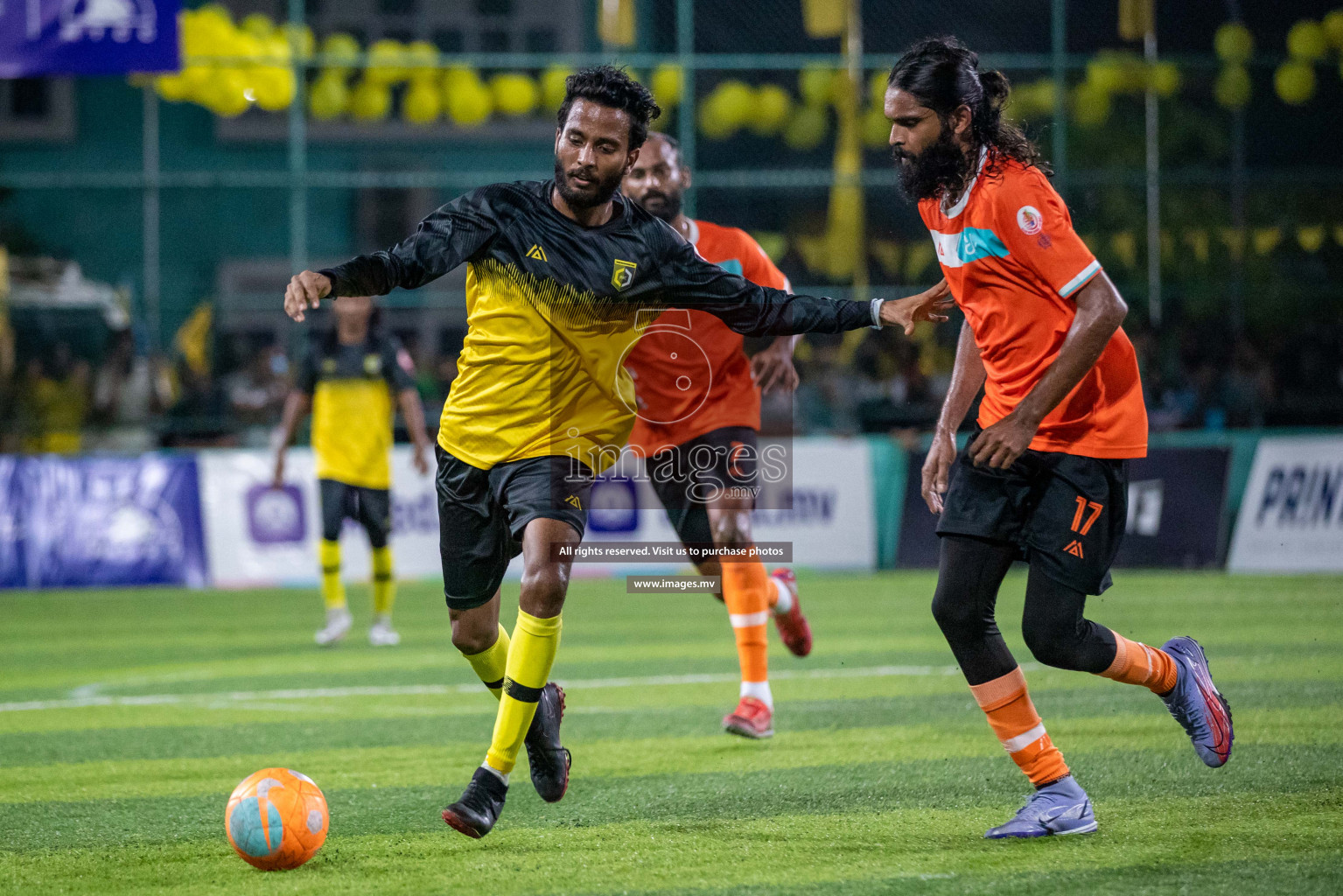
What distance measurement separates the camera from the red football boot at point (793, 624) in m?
7.93

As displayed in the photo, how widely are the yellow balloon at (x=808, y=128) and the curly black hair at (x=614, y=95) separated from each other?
13643 mm

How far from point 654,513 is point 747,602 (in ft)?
26.0

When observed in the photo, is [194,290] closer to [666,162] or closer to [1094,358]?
[666,162]

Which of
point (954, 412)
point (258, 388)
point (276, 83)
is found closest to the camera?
point (954, 412)

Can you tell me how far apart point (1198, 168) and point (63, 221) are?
46.0ft

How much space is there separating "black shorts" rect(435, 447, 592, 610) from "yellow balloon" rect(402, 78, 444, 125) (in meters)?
13.9

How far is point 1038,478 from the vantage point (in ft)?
15.6

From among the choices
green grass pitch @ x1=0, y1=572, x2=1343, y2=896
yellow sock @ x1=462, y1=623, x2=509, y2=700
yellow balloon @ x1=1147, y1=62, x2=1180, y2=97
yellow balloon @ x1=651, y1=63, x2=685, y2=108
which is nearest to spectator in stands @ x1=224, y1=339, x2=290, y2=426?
yellow balloon @ x1=651, y1=63, x2=685, y2=108

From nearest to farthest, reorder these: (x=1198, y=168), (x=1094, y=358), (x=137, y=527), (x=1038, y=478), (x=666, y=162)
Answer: (x=1094, y=358), (x=1038, y=478), (x=666, y=162), (x=137, y=527), (x=1198, y=168)

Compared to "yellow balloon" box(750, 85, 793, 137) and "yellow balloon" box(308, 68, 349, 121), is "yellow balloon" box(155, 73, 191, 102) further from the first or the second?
"yellow balloon" box(750, 85, 793, 137)

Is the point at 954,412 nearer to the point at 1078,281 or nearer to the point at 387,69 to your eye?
the point at 1078,281

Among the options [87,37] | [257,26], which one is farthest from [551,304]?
[257,26]

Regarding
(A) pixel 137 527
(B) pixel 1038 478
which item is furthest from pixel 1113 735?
(A) pixel 137 527

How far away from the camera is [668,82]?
711 inches
